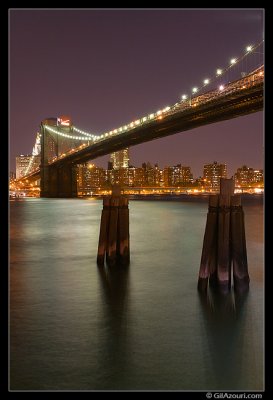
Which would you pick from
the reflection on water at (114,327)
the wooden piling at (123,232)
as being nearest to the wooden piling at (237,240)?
the reflection on water at (114,327)

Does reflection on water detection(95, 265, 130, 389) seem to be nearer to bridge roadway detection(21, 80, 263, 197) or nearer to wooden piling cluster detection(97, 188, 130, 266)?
wooden piling cluster detection(97, 188, 130, 266)

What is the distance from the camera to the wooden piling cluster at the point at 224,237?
289 inches

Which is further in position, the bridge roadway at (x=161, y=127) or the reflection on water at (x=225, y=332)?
the bridge roadway at (x=161, y=127)

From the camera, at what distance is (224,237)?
7.34m

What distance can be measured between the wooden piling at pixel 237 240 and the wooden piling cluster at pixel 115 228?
262 cm

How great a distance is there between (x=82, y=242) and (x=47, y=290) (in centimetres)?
808

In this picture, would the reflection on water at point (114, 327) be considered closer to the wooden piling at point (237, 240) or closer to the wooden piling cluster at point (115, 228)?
the wooden piling cluster at point (115, 228)

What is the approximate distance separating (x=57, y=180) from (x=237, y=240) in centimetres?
5746

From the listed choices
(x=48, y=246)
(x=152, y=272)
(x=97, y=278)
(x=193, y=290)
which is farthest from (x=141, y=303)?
(x=48, y=246)

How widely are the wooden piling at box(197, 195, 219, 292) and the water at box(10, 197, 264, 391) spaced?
1.54 feet

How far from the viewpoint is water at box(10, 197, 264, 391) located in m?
4.64

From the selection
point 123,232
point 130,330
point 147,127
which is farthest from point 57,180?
point 130,330

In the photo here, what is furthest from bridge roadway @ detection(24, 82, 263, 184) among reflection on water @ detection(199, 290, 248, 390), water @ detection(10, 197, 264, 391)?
reflection on water @ detection(199, 290, 248, 390)
